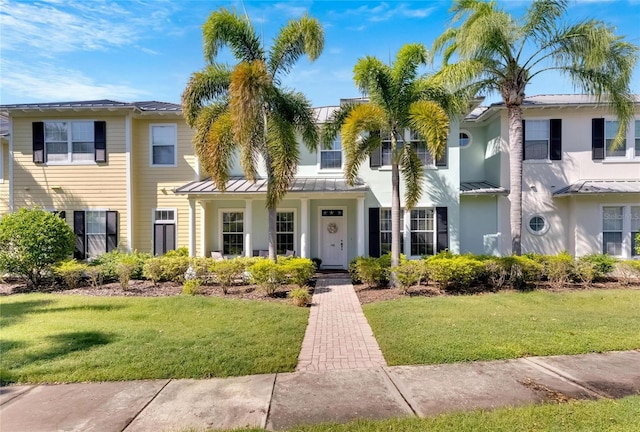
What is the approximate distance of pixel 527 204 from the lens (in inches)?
562

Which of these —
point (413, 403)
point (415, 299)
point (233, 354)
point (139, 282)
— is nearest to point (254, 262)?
point (139, 282)

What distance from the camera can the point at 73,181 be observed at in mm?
14508

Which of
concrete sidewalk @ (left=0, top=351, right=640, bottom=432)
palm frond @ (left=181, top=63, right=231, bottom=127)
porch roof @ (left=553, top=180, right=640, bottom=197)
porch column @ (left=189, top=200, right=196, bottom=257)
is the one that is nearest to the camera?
concrete sidewalk @ (left=0, top=351, right=640, bottom=432)

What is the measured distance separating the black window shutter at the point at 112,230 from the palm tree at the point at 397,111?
403 inches

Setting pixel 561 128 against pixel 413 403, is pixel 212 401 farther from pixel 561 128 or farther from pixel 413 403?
pixel 561 128

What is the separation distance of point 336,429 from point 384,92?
8.90 meters

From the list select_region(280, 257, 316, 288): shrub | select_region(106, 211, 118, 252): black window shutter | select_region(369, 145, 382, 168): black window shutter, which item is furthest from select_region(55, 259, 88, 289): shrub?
select_region(369, 145, 382, 168): black window shutter

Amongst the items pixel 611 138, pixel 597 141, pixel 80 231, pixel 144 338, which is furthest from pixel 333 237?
pixel 611 138

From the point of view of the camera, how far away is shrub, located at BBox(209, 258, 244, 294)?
1062 cm

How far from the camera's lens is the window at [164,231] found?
14.9m

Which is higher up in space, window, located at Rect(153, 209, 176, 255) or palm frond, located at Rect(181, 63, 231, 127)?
palm frond, located at Rect(181, 63, 231, 127)

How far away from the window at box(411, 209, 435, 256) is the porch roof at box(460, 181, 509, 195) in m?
1.67

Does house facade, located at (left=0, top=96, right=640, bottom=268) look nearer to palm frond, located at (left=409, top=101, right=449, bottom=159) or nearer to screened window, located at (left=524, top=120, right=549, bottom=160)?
screened window, located at (left=524, top=120, right=549, bottom=160)

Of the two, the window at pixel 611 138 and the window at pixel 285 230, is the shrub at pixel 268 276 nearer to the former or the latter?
the window at pixel 285 230
